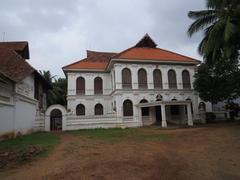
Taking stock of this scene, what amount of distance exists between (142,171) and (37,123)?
16269 millimetres

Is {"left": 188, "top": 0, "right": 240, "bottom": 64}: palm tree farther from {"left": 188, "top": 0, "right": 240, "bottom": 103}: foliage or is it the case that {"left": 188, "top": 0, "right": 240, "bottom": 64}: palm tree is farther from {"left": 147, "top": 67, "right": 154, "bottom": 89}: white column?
{"left": 147, "top": 67, "right": 154, "bottom": 89}: white column

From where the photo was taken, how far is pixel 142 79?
79.5 feet

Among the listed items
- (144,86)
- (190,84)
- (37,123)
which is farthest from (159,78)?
(37,123)

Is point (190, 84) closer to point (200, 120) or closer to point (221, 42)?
point (200, 120)

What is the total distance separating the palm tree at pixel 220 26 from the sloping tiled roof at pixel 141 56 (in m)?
9.19

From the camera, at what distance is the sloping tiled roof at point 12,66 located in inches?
522

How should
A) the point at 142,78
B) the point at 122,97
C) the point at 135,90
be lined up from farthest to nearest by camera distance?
1. the point at 142,78
2. the point at 135,90
3. the point at 122,97

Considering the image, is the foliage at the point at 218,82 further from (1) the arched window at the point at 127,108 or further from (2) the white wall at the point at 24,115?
(2) the white wall at the point at 24,115

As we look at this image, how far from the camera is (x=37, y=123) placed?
1916cm

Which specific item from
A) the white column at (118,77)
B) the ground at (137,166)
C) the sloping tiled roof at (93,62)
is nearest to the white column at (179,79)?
the white column at (118,77)

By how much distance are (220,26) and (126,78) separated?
12341 mm

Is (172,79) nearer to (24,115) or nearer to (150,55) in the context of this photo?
(150,55)

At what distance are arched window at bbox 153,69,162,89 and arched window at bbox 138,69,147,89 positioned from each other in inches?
47.2

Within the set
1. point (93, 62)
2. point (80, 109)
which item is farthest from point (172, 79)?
point (80, 109)
